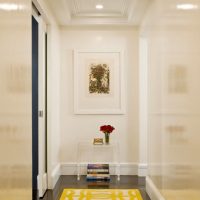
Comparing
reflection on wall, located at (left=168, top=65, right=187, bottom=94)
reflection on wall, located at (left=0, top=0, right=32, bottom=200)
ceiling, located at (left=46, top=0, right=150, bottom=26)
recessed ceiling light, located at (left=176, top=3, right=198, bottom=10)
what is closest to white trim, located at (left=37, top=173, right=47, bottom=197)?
reflection on wall, located at (left=0, top=0, right=32, bottom=200)

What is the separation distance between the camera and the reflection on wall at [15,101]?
2.39 m

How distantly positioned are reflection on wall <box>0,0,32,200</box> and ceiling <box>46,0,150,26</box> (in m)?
1.74

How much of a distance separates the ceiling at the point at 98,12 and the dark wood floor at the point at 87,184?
2.40 m

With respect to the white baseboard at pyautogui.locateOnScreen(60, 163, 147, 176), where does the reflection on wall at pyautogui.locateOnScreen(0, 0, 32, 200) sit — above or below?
above

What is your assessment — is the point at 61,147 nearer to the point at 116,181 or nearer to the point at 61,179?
the point at 61,179

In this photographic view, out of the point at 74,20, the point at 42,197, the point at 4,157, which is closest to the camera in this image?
the point at 4,157

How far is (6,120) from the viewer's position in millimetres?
2432

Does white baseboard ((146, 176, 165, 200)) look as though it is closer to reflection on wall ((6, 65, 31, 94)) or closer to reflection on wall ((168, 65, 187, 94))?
reflection on wall ((168, 65, 187, 94))

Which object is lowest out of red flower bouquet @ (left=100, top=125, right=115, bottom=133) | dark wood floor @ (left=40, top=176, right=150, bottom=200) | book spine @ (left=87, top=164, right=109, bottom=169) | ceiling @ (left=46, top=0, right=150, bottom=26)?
dark wood floor @ (left=40, top=176, right=150, bottom=200)

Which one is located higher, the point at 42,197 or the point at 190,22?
the point at 190,22

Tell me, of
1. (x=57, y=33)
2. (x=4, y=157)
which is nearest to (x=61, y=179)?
(x=57, y=33)

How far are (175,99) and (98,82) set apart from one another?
291 centimetres

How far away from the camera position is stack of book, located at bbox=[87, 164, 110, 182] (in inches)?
213

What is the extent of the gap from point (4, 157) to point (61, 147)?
3.49 meters
